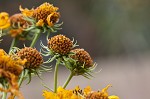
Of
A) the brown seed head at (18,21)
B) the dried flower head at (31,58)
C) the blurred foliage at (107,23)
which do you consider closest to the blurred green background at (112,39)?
the blurred foliage at (107,23)

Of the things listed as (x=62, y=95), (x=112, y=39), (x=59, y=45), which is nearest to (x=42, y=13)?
(x=59, y=45)

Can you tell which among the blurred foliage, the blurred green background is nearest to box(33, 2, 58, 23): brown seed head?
the blurred green background

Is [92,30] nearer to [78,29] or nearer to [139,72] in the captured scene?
[78,29]

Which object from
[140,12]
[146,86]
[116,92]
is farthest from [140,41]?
[116,92]

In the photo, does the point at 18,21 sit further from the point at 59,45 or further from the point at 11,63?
the point at 11,63

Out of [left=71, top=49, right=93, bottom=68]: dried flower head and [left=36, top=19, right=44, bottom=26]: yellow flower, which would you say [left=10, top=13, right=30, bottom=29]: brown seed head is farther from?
[left=71, top=49, right=93, bottom=68]: dried flower head

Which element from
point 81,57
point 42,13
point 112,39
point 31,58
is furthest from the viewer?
point 112,39
